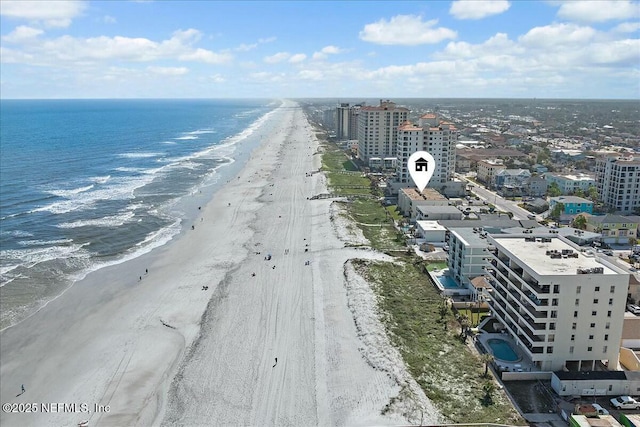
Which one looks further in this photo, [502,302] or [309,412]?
[502,302]

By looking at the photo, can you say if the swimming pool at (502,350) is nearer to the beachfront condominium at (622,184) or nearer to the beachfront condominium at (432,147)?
the beachfront condominium at (622,184)

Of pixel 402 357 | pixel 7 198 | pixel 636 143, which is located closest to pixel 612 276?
pixel 402 357

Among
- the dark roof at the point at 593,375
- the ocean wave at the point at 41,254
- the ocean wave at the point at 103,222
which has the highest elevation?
the ocean wave at the point at 103,222

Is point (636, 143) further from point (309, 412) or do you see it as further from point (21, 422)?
point (21, 422)

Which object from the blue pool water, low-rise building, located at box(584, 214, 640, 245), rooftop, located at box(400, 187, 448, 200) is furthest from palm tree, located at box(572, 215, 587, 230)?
the blue pool water

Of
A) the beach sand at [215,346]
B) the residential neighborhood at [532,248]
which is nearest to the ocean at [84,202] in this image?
the beach sand at [215,346]
